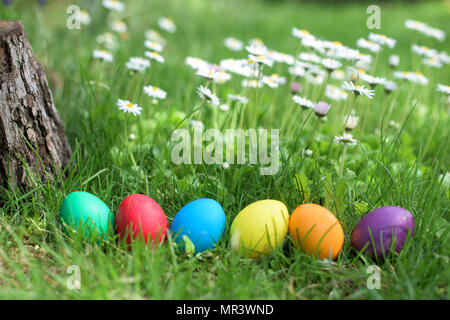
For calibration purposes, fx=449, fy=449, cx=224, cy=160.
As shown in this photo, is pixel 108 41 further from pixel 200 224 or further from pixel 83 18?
pixel 200 224

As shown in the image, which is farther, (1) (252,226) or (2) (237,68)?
(2) (237,68)

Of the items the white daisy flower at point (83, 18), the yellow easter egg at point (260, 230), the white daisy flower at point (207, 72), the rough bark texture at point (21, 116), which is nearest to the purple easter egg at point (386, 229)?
the yellow easter egg at point (260, 230)

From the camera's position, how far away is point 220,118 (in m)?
2.18

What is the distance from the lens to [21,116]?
A: 5.17 ft

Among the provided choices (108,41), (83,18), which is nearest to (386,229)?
(108,41)

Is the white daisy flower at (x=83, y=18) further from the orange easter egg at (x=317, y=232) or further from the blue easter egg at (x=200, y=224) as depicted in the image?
the orange easter egg at (x=317, y=232)

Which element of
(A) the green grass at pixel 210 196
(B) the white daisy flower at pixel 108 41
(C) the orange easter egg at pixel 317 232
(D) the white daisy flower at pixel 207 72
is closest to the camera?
(A) the green grass at pixel 210 196

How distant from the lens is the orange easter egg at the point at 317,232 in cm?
137

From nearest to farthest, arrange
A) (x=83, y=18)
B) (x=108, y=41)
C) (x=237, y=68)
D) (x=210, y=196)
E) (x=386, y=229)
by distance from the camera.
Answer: (x=386, y=229)
(x=210, y=196)
(x=237, y=68)
(x=108, y=41)
(x=83, y=18)

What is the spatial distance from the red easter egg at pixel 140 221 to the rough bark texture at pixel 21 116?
352 mm

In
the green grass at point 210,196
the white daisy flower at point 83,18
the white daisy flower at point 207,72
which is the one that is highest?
the white daisy flower at point 83,18

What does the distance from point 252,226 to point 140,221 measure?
350mm

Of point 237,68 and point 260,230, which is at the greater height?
point 237,68
